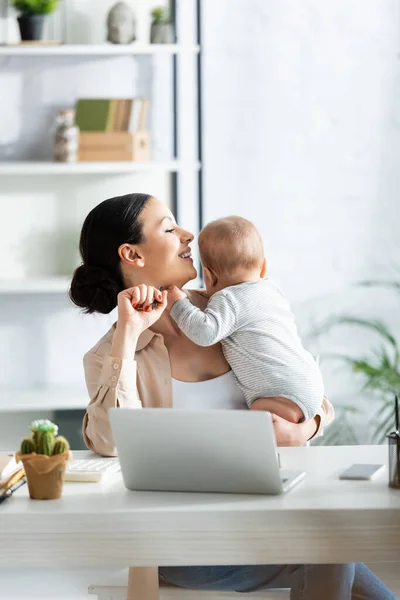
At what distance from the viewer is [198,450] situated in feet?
4.70

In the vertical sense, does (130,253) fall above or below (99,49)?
below

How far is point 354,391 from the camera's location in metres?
3.88

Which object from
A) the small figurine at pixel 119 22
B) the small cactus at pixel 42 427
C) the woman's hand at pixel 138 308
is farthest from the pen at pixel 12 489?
the small figurine at pixel 119 22

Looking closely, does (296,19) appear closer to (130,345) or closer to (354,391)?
(354,391)

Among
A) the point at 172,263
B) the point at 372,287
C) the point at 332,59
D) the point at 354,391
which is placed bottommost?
the point at 354,391

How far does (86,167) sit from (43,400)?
0.85 meters

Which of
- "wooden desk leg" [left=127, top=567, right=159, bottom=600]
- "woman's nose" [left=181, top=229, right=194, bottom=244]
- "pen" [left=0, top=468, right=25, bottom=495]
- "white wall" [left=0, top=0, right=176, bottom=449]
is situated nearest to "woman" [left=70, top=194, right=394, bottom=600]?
"woman's nose" [left=181, top=229, right=194, bottom=244]

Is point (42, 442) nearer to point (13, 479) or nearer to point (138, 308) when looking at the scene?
point (13, 479)

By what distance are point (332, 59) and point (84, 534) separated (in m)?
2.82

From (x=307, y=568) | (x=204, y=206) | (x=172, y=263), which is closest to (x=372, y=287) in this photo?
(x=204, y=206)

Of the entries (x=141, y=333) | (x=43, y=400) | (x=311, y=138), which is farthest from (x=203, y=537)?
(x=311, y=138)

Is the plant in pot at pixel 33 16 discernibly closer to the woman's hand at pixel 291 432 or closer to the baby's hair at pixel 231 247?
the baby's hair at pixel 231 247

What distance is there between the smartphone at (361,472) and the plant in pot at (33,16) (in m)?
2.36

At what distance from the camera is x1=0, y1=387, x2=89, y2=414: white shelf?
341 centimetres
